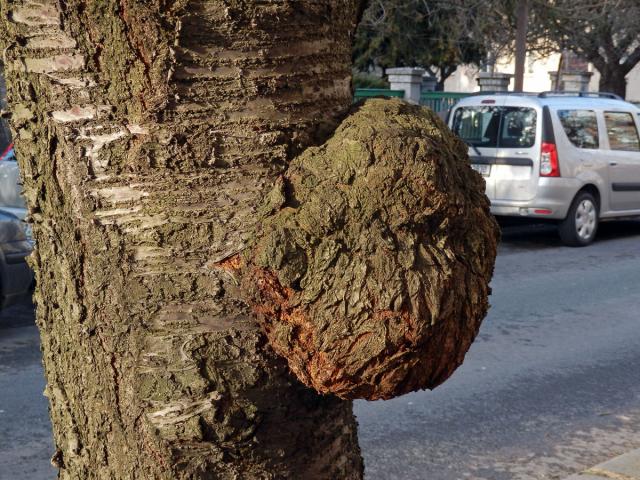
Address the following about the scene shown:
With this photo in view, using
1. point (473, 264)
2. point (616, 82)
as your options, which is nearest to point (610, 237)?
point (473, 264)

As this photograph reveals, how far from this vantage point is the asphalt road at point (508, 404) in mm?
4930

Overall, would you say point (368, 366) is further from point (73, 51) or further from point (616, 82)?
point (616, 82)

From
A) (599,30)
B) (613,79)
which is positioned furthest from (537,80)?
(599,30)

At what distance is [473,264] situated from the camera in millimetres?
1522

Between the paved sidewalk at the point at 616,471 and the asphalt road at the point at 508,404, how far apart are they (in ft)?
1.28

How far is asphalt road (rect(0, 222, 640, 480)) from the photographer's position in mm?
4930

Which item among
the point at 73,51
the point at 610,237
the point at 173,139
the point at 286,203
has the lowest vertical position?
the point at 610,237

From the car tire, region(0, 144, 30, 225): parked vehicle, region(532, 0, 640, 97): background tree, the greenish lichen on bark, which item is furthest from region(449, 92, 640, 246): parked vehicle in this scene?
region(532, 0, 640, 97): background tree

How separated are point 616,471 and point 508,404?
1.66 m

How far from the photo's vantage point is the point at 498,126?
12.5m

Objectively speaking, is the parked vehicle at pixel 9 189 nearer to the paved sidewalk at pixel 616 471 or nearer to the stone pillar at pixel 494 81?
the paved sidewalk at pixel 616 471

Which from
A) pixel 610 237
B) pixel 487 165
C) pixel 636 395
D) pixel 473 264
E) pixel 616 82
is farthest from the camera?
pixel 616 82

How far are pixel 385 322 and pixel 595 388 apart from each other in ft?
17.4

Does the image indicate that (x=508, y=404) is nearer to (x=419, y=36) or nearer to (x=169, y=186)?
(x=169, y=186)
